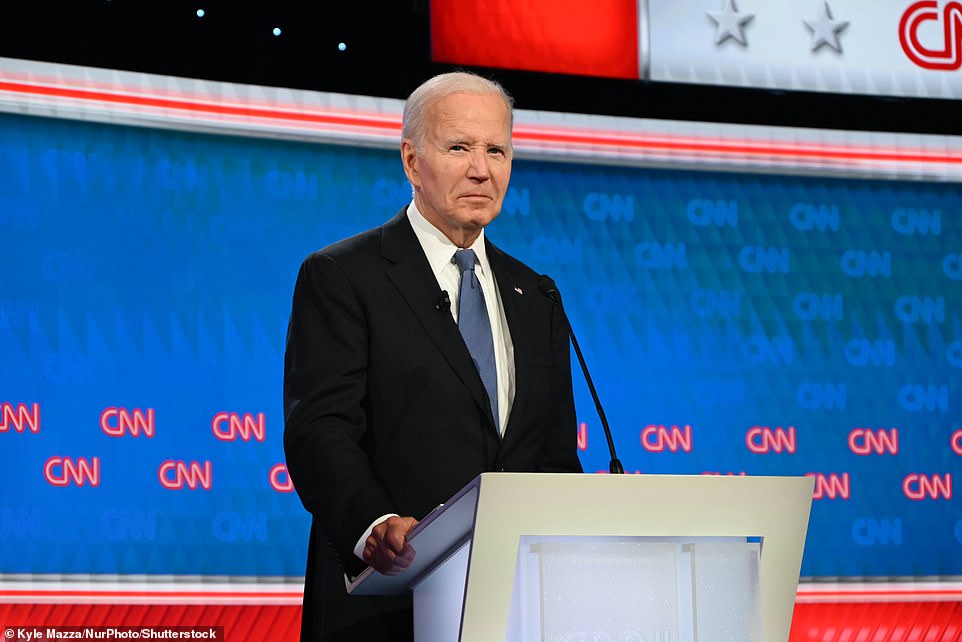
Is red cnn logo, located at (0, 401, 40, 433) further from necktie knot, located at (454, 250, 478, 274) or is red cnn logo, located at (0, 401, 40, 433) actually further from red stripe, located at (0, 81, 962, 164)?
necktie knot, located at (454, 250, 478, 274)

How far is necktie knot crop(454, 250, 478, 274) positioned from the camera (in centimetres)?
190

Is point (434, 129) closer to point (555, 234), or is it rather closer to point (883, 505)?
point (555, 234)

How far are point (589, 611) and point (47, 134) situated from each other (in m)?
2.05

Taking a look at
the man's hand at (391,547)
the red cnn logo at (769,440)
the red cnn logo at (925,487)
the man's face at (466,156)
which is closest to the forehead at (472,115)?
the man's face at (466,156)

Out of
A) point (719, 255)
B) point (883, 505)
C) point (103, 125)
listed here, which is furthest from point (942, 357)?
point (103, 125)

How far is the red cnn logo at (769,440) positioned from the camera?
3307mm

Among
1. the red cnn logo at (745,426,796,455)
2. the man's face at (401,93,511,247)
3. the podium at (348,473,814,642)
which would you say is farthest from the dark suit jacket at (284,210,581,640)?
the red cnn logo at (745,426,796,455)

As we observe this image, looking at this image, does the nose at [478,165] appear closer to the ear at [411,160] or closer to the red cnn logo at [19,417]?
the ear at [411,160]

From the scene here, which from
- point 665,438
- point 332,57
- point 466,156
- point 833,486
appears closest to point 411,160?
point 466,156

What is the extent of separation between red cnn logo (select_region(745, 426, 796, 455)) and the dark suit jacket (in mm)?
1553

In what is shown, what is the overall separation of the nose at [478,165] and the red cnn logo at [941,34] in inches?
85.7

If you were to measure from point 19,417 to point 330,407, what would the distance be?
1363mm

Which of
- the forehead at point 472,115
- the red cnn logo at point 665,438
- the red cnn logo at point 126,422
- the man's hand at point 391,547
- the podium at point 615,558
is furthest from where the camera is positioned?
the red cnn logo at point 665,438

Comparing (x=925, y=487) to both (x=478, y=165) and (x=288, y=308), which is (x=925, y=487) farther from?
(x=478, y=165)
